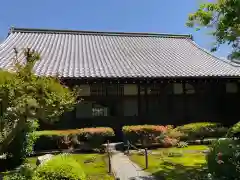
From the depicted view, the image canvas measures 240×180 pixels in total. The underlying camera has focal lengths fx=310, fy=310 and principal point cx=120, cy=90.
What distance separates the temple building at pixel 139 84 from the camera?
59.0ft

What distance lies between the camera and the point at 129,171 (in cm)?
1070

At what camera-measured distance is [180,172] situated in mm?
10516

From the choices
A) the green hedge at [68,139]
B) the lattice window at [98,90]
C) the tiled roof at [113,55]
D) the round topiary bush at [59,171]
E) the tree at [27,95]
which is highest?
the tiled roof at [113,55]

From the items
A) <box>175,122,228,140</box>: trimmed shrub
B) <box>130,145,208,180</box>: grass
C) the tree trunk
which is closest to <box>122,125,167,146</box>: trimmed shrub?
<box>130,145,208,180</box>: grass

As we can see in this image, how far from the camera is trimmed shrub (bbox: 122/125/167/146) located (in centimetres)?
1515

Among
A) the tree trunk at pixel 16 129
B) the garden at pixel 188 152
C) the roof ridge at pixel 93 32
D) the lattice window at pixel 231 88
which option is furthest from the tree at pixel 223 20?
the roof ridge at pixel 93 32

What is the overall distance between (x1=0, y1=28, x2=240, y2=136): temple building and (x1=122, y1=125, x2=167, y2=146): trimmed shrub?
3154 mm

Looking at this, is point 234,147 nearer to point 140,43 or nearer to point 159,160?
point 159,160

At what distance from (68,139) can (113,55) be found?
8.99 metres

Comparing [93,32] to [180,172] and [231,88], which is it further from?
[180,172]

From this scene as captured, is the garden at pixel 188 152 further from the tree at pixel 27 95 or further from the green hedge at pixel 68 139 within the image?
the tree at pixel 27 95

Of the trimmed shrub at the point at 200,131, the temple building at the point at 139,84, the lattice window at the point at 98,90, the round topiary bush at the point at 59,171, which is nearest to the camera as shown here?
the round topiary bush at the point at 59,171

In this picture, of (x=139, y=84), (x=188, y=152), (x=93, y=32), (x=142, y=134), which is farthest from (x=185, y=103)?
(x=93, y=32)

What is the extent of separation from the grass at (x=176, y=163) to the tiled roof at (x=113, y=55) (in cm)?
545
